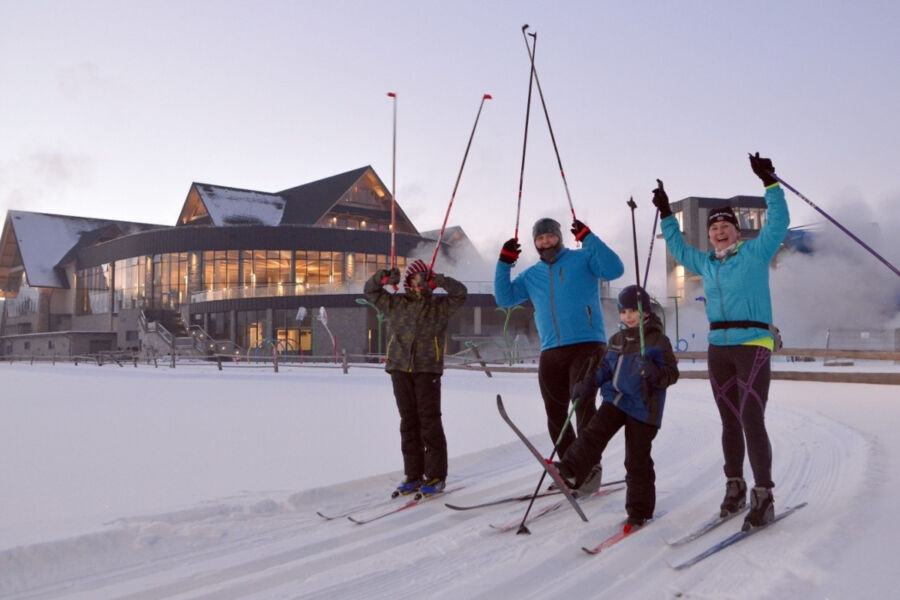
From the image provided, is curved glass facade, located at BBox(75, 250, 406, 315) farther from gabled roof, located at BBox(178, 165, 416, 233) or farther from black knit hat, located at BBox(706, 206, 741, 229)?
black knit hat, located at BBox(706, 206, 741, 229)

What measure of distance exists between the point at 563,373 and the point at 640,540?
122 cm

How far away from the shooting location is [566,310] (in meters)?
4.14

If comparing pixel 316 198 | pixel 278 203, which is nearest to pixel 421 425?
pixel 316 198

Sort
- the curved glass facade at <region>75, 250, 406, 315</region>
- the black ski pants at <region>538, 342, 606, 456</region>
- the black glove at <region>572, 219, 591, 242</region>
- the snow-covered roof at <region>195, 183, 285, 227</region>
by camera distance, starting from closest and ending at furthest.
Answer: the black ski pants at <region>538, 342, 606, 456</region> < the black glove at <region>572, 219, 591, 242</region> < the curved glass facade at <region>75, 250, 406, 315</region> < the snow-covered roof at <region>195, 183, 285, 227</region>

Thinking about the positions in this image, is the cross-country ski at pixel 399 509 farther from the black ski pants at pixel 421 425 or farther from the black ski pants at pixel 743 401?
the black ski pants at pixel 743 401

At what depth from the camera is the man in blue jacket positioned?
4.10m

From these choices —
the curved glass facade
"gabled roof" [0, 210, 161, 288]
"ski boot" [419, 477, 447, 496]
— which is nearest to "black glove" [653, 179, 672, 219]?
"ski boot" [419, 477, 447, 496]

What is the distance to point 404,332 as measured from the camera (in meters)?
4.60

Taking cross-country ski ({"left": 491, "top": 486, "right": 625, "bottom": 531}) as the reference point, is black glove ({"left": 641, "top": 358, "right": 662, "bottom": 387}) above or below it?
above

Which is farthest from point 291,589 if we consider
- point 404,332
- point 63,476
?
point 63,476

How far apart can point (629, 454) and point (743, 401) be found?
659 millimetres

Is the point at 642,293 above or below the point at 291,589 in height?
above

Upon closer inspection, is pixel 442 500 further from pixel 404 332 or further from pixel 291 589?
pixel 291 589

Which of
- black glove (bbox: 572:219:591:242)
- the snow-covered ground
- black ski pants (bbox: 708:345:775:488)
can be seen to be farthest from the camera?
black glove (bbox: 572:219:591:242)
